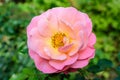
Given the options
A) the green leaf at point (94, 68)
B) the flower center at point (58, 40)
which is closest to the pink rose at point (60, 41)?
the flower center at point (58, 40)

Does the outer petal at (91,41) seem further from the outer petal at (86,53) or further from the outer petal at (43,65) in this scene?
the outer petal at (43,65)

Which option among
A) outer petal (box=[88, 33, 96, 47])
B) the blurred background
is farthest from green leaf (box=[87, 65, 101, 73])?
outer petal (box=[88, 33, 96, 47])

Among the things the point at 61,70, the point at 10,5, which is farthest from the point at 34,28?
the point at 10,5

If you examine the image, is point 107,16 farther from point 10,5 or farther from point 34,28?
point 34,28

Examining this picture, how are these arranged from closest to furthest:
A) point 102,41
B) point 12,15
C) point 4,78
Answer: point 4,78 < point 12,15 < point 102,41

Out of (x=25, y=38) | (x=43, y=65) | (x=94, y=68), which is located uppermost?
(x=43, y=65)

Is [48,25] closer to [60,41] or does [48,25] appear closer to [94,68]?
[60,41]

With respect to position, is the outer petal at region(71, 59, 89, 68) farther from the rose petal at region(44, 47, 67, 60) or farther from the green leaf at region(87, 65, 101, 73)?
the green leaf at region(87, 65, 101, 73)

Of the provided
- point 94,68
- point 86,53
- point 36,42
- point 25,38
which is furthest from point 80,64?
point 25,38
